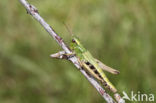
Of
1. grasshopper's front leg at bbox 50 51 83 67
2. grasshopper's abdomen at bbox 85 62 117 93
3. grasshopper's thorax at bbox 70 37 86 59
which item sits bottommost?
grasshopper's abdomen at bbox 85 62 117 93

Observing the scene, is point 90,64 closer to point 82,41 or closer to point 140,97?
point 140,97

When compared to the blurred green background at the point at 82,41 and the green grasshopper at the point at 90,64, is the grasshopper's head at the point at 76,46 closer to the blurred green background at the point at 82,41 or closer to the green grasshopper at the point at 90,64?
the green grasshopper at the point at 90,64

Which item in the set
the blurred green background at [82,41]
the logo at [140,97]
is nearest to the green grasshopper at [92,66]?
the logo at [140,97]

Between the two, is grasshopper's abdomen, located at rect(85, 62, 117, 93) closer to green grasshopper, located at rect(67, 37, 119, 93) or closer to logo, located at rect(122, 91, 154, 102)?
green grasshopper, located at rect(67, 37, 119, 93)

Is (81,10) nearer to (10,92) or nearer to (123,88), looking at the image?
(10,92)

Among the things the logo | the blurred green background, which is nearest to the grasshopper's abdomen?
the logo
